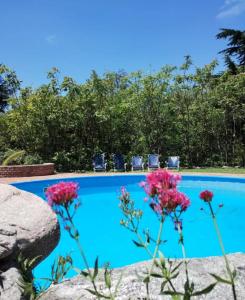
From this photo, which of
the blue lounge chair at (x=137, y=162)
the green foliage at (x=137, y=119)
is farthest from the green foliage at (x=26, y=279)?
the green foliage at (x=137, y=119)

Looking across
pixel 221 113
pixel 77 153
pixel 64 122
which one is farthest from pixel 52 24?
pixel 221 113

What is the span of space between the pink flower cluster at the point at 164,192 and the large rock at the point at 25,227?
2.11m

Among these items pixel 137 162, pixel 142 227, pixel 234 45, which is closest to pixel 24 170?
pixel 137 162

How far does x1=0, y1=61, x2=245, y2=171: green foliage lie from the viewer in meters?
16.2

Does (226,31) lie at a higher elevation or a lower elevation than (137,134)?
higher

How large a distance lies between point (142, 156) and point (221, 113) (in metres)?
3.78

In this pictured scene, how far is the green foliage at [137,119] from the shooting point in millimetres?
16203

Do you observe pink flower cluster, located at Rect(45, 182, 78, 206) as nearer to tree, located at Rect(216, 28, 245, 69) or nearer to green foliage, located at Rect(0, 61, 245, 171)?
green foliage, located at Rect(0, 61, 245, 171)

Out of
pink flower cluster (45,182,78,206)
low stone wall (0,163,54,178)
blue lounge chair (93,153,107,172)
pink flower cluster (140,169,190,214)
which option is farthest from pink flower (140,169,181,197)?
blue lounge chair (93,153,107,172)

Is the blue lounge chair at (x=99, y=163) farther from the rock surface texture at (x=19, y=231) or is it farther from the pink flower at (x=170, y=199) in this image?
the pink flower at (x=170, y=199)

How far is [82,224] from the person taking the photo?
8.32 m

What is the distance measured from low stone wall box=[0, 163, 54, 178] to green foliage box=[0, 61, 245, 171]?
1.62m

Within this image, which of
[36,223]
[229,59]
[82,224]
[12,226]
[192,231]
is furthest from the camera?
[229,59]

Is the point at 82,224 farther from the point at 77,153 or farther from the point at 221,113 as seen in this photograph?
the point at 221,113
